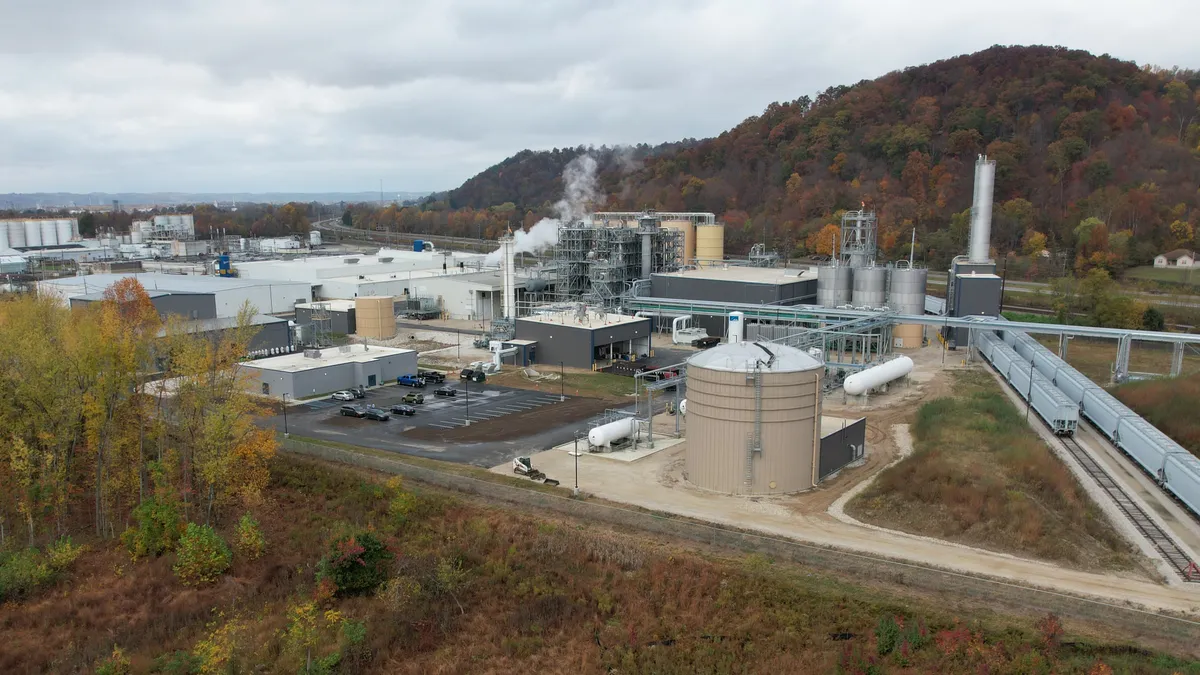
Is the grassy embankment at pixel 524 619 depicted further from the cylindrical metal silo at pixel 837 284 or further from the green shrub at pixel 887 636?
the cylindrical metal silo at pixel 837 284

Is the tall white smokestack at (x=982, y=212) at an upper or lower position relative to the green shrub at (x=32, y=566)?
upper

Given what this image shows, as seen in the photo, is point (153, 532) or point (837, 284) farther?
point (837, 284)

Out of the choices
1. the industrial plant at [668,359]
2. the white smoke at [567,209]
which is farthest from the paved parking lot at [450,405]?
the white smoke at [567,209]

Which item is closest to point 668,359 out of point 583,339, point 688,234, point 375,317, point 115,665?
point 583,339

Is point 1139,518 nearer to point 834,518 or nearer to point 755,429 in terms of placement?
point 834,518

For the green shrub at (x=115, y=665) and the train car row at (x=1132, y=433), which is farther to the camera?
the train car row at (x=1132, y=433)

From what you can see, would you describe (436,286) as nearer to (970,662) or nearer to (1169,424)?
(1169,424)

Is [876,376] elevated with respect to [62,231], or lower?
lower
